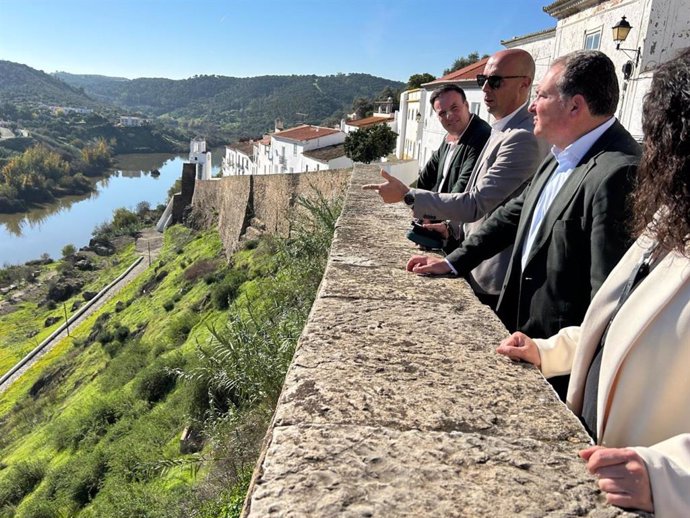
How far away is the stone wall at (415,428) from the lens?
3.10ft

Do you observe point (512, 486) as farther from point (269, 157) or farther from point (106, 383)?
point (269, 157)

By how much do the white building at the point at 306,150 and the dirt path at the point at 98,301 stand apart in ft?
38.3

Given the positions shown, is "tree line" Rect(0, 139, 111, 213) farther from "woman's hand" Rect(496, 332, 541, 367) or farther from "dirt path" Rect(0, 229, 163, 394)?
"woman's hand" Rect(496, 332, 541, 367)

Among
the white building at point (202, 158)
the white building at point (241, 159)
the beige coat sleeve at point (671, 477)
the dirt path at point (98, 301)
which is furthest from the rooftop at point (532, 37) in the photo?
the white building at point (202, 158)

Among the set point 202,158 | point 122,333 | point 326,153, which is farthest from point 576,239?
point 202,158

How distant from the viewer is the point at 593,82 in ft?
5.84

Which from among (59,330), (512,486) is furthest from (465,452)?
(59,330)

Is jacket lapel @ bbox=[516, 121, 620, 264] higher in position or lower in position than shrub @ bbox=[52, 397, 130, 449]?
higher

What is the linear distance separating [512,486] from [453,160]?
2309 millimetres

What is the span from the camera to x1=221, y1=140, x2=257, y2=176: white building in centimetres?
5009

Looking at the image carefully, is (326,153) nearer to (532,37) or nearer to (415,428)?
(532,37)

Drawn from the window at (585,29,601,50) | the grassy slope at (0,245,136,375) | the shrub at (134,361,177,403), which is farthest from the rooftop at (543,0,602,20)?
the grassy slope at (0,245,136,375)

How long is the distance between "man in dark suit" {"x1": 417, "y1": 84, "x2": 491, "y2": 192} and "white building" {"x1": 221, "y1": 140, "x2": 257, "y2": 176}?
47.0 meters

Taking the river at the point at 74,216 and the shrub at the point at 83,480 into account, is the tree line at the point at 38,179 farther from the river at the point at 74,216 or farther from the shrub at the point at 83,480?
the shrub at the point at 83,480
